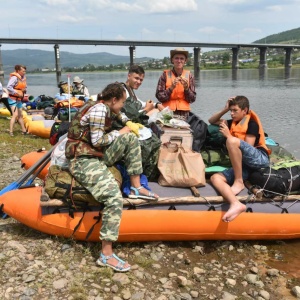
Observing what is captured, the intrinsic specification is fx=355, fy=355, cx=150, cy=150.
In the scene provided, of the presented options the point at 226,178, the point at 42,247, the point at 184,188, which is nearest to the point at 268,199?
the point at 226,178

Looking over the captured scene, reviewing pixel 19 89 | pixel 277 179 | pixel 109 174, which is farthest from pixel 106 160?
pixel 19 89

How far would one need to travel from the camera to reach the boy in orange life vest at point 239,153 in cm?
451

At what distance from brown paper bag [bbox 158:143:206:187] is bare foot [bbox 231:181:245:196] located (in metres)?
0.39

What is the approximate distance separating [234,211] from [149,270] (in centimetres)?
124

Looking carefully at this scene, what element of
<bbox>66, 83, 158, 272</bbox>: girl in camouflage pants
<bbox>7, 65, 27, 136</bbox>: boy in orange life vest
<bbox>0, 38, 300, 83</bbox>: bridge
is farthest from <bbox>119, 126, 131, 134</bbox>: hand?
<bbox>0, 38, 300, 83</bbox>: bridge

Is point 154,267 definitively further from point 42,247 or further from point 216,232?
point 42,247

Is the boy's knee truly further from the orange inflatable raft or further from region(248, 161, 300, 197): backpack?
the orange inflatable raft

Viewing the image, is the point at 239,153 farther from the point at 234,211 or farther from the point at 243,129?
the point at 234,211

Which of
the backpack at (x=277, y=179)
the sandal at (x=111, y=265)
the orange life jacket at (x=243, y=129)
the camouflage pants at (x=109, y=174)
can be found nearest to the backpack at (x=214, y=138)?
the orange life jacket at (x=243, y=129)

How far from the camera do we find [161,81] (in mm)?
6320

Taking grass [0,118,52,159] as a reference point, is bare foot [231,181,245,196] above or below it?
above

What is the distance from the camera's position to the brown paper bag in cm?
469

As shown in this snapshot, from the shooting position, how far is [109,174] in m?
4.13

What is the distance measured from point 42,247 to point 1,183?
104 inches
